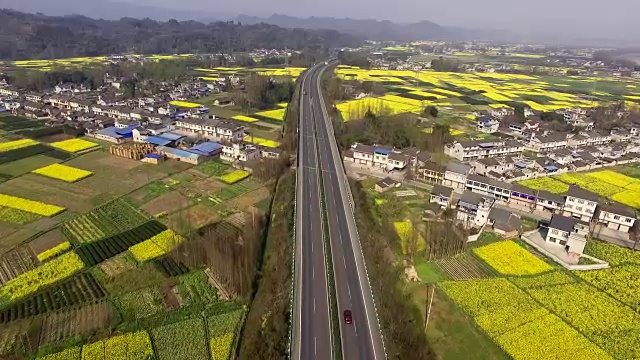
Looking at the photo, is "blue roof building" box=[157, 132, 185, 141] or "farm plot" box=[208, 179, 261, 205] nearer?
"farm plot" box=[208, 179, 261, 205]

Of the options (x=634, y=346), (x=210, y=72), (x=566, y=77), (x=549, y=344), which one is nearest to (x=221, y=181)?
(x=549, y=344)

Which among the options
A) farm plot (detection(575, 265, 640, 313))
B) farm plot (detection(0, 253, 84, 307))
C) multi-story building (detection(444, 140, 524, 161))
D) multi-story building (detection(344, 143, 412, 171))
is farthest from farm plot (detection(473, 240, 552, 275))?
farm plot (detection(0, 253, 84, 307))

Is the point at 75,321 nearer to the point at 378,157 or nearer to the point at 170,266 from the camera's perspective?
the point at 170,266

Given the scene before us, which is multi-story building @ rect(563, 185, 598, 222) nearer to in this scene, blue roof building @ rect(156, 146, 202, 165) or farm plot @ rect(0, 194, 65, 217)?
blue roof building @ rect(156, 146, 202, 165)

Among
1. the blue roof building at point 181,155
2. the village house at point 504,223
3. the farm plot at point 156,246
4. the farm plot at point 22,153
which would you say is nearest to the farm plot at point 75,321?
the farm plot at point 156,246

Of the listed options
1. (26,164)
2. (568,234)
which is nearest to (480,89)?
(568,234)

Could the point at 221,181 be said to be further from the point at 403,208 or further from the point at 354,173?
the point at 403,208
